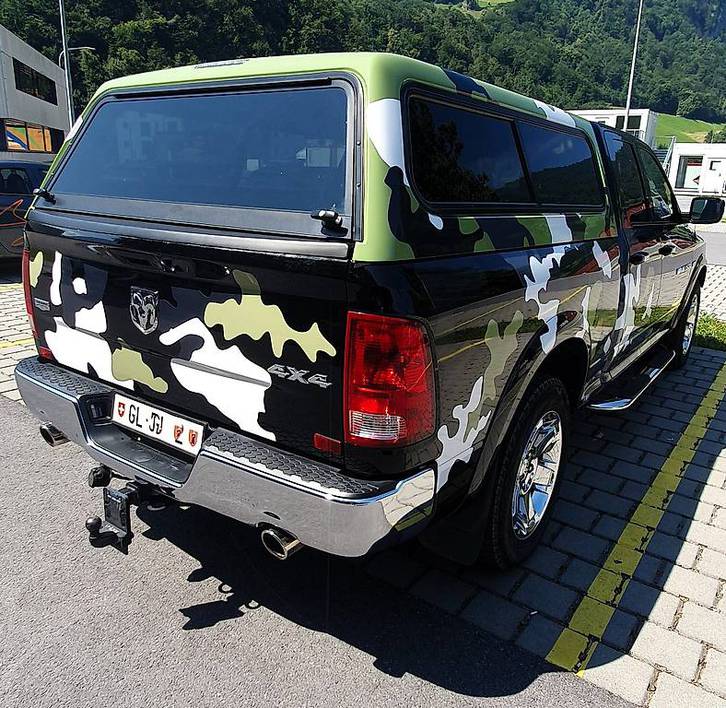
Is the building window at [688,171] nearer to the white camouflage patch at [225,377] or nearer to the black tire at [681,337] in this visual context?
the black tire at [681,337]

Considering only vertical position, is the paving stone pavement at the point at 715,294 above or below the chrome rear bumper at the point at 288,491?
below

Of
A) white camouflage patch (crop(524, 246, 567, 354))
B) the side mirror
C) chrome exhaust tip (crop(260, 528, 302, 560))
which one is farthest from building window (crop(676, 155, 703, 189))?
chrome exhaust tip (crop(260, 528, 302, 560))

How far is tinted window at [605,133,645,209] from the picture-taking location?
382 cm

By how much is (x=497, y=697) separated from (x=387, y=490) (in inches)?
36.6

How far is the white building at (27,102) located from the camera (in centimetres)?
3740

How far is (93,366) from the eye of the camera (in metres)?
2.83

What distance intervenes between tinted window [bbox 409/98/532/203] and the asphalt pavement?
1.71 metres

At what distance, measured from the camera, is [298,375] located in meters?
2.11

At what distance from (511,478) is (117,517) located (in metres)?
→ 1.59

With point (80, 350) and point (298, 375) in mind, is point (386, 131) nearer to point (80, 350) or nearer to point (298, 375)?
point (298, 375)

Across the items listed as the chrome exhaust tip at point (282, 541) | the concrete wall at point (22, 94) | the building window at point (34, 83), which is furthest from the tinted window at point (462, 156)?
the building window at point (34, 83)

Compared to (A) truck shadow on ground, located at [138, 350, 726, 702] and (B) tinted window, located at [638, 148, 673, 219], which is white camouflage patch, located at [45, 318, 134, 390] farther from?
(B) tinted window, located at [638, 148, 673, 219]

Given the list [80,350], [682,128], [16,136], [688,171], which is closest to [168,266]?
[80,350]

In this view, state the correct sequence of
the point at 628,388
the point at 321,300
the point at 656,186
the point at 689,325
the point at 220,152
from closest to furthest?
1. the point at 321,300
2. the point at 220,152
3. the point at 628,388
4. the point at 656,186
5. the point at 689,325
